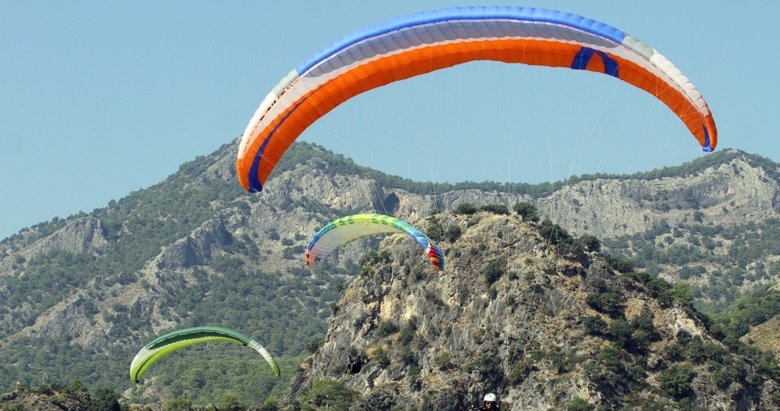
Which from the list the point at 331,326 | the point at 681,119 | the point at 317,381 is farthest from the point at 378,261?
the point at 681,119

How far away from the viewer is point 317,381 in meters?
145

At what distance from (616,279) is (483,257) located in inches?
515

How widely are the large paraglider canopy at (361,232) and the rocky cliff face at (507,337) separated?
27580 millimetres

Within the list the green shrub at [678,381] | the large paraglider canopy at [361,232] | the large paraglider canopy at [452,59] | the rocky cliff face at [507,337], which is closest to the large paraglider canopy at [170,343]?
the large paraglider canopy at [361,232]

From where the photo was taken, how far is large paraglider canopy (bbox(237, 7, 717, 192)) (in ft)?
211

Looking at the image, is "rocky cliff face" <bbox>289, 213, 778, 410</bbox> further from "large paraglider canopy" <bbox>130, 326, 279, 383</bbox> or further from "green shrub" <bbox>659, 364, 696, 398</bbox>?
"large paraglider canopy" <bbox>130, 326, 279, 383</bbox>

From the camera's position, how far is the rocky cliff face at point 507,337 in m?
129

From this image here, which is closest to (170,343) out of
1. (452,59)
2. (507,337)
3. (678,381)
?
(507,337)

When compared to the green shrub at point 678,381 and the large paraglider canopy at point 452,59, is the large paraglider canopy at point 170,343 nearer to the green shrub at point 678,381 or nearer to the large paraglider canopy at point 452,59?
the large paraglider canopy at point 452,59

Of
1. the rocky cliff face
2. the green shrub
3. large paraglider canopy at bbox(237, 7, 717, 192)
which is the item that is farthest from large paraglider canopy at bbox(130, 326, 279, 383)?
the green shrub

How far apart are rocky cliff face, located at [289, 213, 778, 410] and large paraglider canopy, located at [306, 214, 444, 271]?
27.6 metres

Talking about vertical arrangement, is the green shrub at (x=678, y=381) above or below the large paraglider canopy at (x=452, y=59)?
below

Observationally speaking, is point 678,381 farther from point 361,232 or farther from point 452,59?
point 452,59

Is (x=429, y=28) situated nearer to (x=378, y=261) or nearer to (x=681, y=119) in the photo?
(x=681, y=119)
